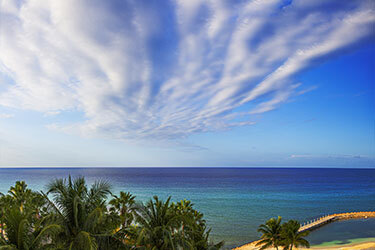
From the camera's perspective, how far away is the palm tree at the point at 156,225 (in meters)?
17.4

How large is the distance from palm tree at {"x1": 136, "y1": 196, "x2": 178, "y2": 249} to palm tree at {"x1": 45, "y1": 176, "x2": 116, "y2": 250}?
2.81 meters

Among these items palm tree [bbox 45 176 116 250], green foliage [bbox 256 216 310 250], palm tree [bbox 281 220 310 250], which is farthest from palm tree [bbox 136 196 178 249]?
green foliage [bbox 256 216 310 250]

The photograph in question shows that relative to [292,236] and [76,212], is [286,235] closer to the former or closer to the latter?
[292,236]

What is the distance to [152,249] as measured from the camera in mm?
17375

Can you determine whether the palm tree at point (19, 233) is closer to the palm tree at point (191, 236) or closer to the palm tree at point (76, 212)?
the palm tree at point (76, 212)

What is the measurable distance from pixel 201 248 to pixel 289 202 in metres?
91.8

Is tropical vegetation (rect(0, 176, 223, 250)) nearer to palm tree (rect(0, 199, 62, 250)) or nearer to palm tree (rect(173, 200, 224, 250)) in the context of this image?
palm tree (rect(0, 199, 62, 250))

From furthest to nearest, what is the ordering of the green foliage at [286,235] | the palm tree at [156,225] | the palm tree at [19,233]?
1. the green foliage at [286,235]
2. the palm tree at [156,225]
3. the palm tree at [19,233]

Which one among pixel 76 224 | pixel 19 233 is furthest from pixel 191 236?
A: pixel 19 233

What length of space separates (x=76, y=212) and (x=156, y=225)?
666 cm

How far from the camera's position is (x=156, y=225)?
18.7m

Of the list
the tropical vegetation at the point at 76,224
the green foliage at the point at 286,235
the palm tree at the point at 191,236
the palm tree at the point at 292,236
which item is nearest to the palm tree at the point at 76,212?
the tropical vegetation at the point at 76,224

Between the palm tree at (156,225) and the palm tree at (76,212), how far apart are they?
2812mm

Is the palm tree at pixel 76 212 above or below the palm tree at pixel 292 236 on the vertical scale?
above
